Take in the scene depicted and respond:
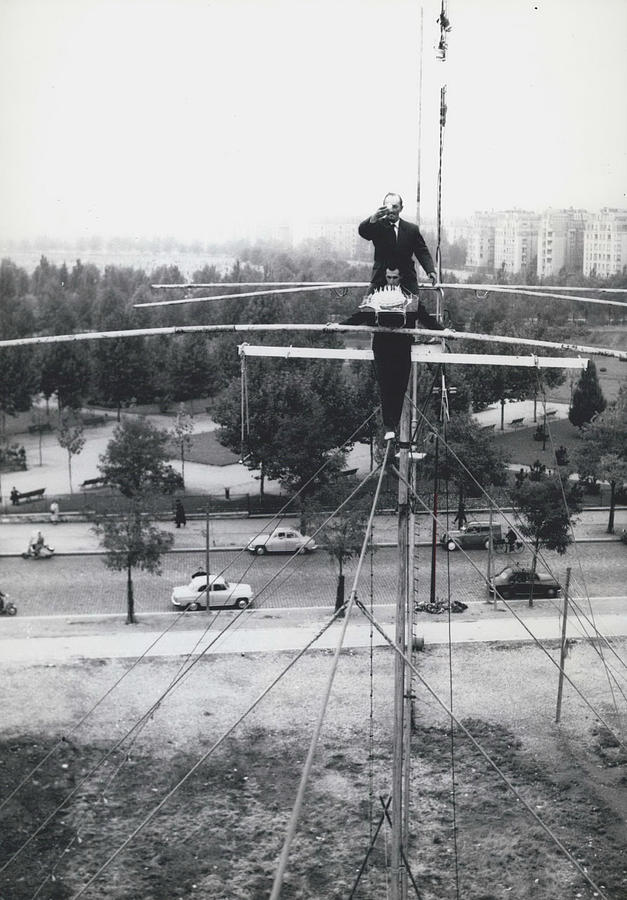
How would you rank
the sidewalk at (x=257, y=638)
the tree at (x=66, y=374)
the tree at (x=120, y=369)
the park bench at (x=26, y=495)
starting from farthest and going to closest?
the tree at (x=120, y=369)
the tree at (x=66, y=374)
the park bench at (x=26, y=495)
the sidewalk at (x=257, y=638)

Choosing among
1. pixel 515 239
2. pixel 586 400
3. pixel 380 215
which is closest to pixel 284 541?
pixel 586 400

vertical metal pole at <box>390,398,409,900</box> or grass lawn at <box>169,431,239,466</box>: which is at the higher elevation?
vertical metal pole at <box>390,398,409,900</box>

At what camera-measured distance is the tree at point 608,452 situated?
76.1 feet

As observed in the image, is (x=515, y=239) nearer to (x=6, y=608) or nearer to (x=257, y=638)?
(x=257, y=638)

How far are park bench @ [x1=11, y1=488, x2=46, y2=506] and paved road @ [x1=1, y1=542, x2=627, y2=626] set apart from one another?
3.92m

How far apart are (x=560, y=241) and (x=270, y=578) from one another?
68.4 feet

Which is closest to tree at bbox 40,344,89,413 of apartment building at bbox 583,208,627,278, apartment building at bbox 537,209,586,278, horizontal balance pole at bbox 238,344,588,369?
apartment building at bbox 537,209,586,278

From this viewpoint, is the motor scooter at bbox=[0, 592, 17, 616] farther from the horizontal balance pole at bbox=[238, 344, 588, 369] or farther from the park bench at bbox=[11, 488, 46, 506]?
the horizontal balance pole at bbox=[238, 344, 588, 369]

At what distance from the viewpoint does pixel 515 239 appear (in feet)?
126

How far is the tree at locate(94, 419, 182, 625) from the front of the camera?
18672 millimetres

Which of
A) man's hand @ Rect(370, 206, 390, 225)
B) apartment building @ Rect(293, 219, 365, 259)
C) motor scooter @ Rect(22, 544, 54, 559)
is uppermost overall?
apartment building @ Rect(293, 219, 365, 259)

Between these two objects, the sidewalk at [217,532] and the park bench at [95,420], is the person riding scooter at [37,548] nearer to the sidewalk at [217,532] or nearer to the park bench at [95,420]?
the sidewalk at [217,532]

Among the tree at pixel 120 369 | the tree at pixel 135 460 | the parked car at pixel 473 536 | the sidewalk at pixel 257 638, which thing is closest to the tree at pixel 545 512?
the parked car at pixel 473 536

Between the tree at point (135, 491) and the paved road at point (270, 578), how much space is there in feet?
2.18
